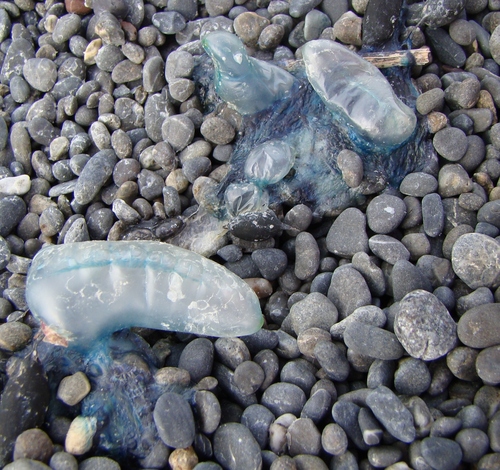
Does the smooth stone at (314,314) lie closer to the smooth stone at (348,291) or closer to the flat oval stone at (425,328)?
the smooth stone at (348,291)

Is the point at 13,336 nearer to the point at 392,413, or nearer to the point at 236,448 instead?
the point at 236,448

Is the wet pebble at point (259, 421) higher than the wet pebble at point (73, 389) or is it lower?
lower

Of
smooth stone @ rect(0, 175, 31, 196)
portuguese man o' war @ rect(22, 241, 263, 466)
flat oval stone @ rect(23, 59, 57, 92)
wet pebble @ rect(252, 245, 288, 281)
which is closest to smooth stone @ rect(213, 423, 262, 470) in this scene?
portuguese man o' war @ rect(22, 241, 263, 466)

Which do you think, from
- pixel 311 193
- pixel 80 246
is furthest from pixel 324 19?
pixel 80 246

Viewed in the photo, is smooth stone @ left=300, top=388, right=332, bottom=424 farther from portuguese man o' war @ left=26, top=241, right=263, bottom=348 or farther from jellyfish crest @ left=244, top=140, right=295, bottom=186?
jellyfish crest @ left=244, top=140, right=295, bottom=186

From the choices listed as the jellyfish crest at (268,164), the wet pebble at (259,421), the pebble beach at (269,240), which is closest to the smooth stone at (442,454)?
the pebble beach at (269,240)

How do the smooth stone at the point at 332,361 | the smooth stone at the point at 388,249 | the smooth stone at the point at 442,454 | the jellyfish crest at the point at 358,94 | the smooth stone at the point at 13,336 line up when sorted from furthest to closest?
the jellyfish crest at the point at 358,94
the smooth stone at the point at 388,249
the smooth stone at the point at 13,336
the smooth stone at the point at 332,361
the smooth stone at the point at 442,454

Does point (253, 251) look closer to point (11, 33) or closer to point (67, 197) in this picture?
point (67, 197)
